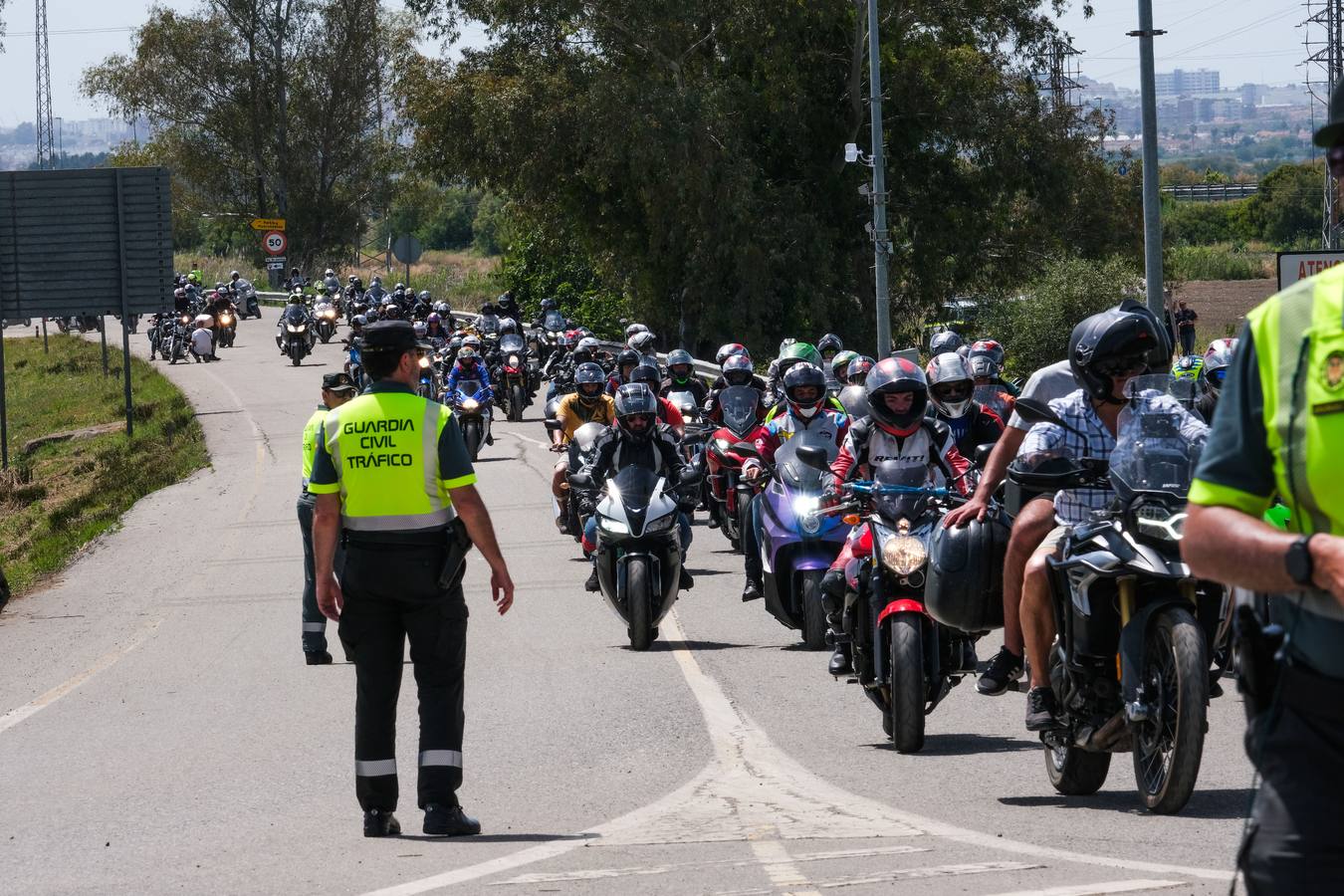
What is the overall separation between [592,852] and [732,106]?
3934cm

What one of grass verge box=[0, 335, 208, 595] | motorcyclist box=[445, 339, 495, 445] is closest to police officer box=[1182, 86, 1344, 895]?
grass verge box=[0, 335, 208, 595]

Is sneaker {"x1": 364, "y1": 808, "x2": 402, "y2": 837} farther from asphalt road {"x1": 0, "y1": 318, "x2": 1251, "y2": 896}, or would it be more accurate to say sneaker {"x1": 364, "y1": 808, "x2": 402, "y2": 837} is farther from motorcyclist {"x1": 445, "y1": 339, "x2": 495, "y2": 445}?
motorcyclist {"x1": 445, "y1": 339, "x2": 495, "y2": 445}

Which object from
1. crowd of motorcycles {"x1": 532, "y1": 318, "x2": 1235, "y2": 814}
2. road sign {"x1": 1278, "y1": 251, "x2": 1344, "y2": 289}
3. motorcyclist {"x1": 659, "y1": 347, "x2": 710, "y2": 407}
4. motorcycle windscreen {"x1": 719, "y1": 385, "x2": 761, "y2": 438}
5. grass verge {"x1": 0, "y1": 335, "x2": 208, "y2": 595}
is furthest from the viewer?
grass verge {"x1": 0, "y1": 335, "x2": 208, "y2": 595}

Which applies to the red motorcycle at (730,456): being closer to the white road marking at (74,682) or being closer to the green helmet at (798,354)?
the green helmet at (798,354)

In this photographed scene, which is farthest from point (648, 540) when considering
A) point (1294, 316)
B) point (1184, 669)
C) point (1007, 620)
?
point (1294, 316)

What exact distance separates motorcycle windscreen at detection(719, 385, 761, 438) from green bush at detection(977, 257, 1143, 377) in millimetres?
24479

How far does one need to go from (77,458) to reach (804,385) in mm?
23963

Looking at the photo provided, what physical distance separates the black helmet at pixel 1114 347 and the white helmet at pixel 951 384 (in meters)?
4.75

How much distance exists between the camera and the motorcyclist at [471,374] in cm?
2744

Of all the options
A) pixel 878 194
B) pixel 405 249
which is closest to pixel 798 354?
pixel 878 194

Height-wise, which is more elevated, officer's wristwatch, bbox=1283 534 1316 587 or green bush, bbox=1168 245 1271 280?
green bush, bbox=1168 245 1271 280

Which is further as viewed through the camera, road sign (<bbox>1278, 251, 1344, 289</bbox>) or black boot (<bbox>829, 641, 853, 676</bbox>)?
road sign (<bbox>1278, 251, 1344, 289</bbox>)

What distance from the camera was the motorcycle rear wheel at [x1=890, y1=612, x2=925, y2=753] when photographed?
8.71 m

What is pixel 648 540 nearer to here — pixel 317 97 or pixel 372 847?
pixel 372 847
